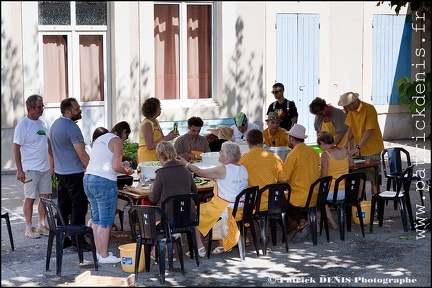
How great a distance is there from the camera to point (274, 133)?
12031 millimetres

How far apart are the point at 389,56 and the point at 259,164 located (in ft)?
34.0

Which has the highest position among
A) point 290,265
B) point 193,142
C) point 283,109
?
point 283,109

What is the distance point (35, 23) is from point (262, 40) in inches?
177

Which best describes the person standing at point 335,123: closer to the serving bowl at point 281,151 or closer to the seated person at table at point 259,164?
the serving bowl at point 281,151

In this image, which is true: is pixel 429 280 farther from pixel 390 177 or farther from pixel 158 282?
pixel 390 177

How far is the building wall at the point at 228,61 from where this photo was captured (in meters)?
14.9

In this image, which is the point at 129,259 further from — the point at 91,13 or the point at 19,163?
the point at 91,13

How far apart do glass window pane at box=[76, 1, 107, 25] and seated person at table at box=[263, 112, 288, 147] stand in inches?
203

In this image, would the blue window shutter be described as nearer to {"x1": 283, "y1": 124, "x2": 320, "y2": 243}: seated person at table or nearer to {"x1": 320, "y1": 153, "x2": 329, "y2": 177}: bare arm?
{"x1": 320, "y1": 153, "x2": 329, "y2": 177}: bare arm

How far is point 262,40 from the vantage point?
1733 centimetres

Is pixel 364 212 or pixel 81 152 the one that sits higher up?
pixel 81 152

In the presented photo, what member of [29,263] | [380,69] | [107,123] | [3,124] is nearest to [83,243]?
[29,263]

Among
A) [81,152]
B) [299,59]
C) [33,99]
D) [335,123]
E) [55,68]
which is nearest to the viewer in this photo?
[81,152]

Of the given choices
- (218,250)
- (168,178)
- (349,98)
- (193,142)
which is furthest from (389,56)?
(168,178)
